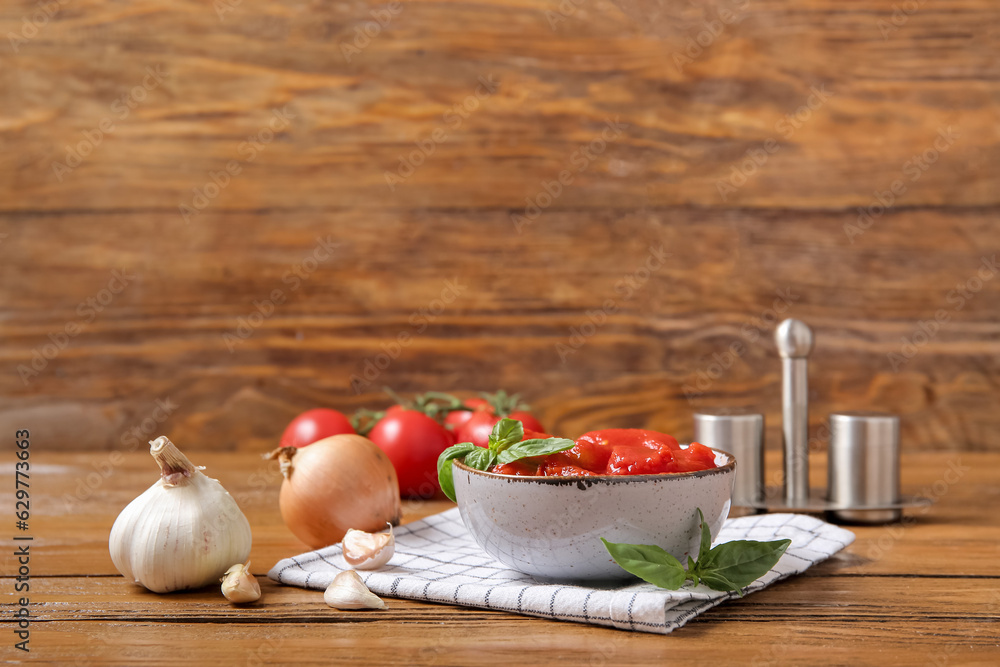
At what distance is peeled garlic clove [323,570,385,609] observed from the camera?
2.14 ft

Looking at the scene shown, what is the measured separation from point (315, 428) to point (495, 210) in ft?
1.61

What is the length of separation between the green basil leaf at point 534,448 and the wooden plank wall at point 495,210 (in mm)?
826

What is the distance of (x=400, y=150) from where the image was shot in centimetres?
149

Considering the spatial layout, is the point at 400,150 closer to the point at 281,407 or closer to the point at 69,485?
the point at 281,407

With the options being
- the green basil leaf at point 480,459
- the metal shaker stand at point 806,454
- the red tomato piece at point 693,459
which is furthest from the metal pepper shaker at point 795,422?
the green basil leaf at point 480,459

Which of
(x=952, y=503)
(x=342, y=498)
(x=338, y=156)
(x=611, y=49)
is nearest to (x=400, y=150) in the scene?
(x=338, y=156)

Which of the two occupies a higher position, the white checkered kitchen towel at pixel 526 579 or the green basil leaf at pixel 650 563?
the green basil leaf at pixel 650 563

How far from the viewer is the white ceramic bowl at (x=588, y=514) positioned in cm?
62

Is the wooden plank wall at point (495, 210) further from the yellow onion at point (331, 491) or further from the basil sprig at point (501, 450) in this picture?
the basil sprig at point (501, 450)

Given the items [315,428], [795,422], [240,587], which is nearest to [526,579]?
[240,587]

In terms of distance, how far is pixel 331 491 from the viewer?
2.68 ft

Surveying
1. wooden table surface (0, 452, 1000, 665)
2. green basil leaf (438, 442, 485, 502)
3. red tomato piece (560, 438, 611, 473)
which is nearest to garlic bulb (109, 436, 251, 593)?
wooden table surface (0, 452, 1000, 665)

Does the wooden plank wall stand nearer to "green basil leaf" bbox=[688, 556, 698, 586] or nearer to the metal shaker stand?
the metal shaker stand

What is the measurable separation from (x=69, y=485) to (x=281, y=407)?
39 cm
